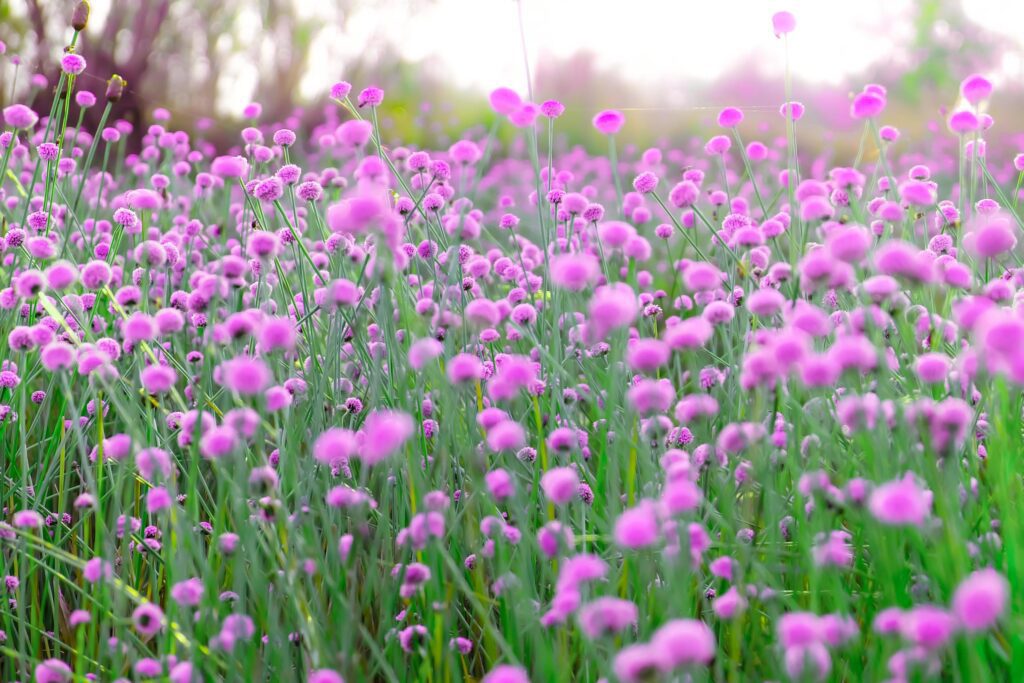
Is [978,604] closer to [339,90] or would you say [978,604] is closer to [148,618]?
[148,618]

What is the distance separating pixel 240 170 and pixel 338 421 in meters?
0.52

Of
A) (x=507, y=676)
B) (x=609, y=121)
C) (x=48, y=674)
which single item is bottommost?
(x=48, y=674)

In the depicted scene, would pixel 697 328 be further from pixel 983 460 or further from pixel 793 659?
pixel 983 460

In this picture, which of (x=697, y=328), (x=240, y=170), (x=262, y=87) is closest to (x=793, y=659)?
(x=697, y=328)

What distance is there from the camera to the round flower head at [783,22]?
1646mm

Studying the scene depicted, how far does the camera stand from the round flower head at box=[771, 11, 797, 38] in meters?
1.65

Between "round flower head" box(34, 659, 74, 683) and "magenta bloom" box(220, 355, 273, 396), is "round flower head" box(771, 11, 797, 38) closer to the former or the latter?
"magenta bloom" box(220, 355, 273, 396)

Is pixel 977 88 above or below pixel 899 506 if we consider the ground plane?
above

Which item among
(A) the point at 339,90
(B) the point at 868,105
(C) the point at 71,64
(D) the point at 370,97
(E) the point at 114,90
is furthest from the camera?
(E) the point at 114,90

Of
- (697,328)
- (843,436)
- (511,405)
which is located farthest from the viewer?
(511,405)

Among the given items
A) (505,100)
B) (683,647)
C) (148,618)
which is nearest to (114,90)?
(505,100)

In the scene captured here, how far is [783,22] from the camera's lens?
1.64m

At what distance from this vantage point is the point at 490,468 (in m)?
1.72

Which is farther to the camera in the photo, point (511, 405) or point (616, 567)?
point (511, 405)
